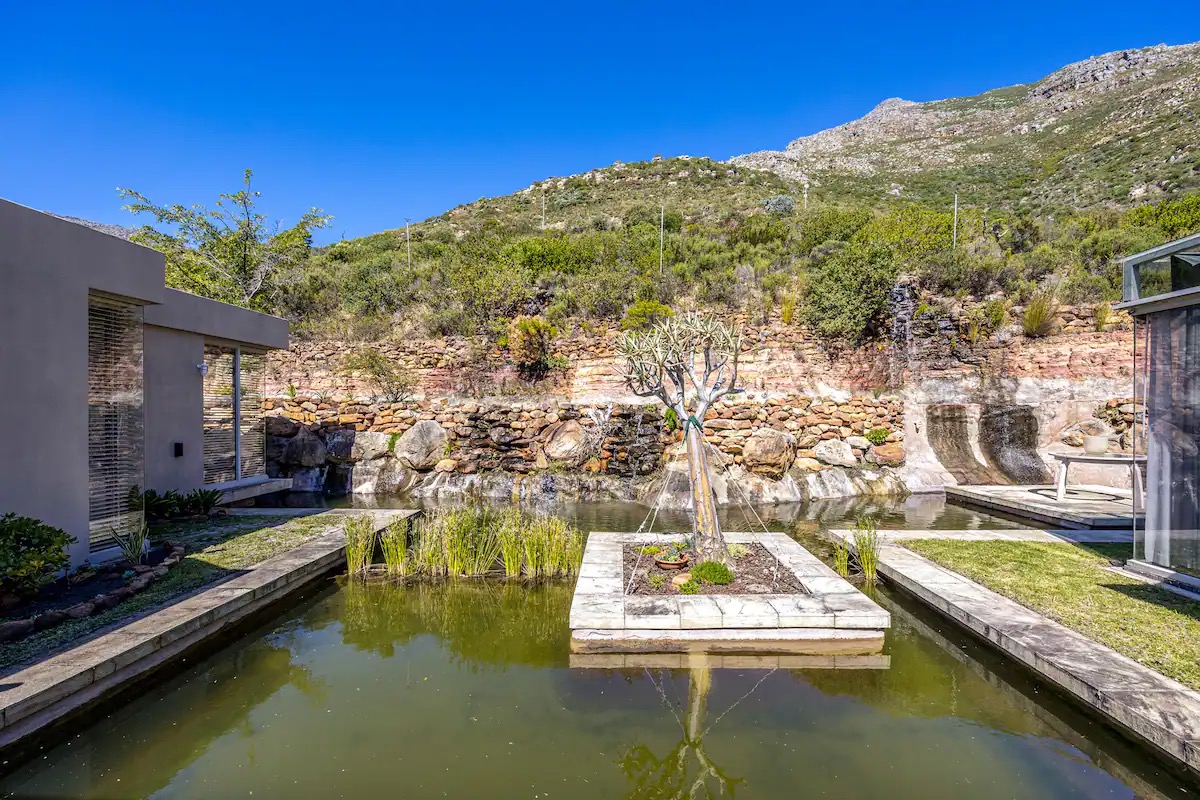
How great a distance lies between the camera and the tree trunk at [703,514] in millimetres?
5551

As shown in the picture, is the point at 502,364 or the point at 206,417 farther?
the point at 502,364

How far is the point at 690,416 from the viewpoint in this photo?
5.85 metres

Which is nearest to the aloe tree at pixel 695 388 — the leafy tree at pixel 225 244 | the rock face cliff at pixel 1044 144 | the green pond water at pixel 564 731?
the green pond water at pixel 564 731

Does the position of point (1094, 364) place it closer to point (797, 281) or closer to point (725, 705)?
point (797, 281)

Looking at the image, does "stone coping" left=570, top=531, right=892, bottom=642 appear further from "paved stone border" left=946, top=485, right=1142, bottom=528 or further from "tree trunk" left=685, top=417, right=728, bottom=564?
"paved stone border" left=946, top=485, right=1142, bottom=528

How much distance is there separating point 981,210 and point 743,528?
24.9m

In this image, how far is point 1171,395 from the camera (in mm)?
4918

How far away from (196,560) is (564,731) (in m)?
4.57

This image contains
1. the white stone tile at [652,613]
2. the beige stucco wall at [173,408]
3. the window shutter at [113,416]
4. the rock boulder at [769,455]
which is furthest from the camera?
the rock boulder at [769,455]

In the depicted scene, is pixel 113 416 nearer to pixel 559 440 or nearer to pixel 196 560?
pixel 196 560

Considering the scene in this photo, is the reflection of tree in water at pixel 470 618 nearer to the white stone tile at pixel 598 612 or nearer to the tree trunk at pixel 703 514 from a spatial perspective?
the white stone tile at pixel 598 612

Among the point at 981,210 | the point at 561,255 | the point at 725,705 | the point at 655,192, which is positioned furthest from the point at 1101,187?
the point at 725,705

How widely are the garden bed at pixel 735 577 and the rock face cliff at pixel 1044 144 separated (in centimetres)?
2700

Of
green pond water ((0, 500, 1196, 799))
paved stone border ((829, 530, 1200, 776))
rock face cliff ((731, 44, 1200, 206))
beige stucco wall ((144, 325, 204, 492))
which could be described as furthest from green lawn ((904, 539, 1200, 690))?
rock face cliff ((731, 44, 1200, 206))
